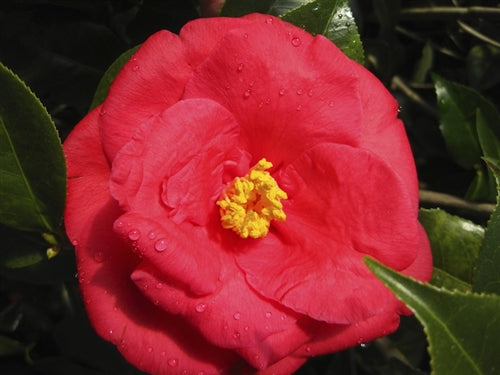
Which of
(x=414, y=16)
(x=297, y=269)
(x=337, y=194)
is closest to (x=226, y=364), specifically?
(x=297, y=269)

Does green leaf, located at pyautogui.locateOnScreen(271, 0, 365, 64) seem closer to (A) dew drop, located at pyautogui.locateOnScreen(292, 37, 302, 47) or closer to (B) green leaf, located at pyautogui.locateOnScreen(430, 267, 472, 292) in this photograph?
(A) dew drop, located at pyautogui.locateOnScreen(292, 37, 302, 47)

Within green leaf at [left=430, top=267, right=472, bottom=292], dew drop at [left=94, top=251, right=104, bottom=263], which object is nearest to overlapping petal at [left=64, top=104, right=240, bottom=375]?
dew drop at [left=94, top=251, right=104, bottom=263]

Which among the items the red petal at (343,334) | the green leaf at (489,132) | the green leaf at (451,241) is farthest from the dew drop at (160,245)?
the green leaf at (489,132)

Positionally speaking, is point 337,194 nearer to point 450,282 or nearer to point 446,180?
Result: point 450,282

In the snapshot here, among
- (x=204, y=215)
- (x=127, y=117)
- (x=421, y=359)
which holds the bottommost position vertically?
(x=421, y=359)

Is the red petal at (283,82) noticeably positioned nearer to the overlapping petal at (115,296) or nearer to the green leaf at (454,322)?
the overlapping petal at (115,296)

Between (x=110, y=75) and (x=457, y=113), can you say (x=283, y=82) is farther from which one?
(x=457, y=113)
